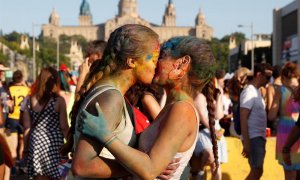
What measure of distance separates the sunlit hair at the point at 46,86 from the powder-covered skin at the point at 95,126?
4.01 m

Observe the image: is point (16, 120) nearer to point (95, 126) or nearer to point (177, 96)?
point (177, 96)

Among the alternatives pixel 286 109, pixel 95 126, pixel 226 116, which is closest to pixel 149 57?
pixel 95 126

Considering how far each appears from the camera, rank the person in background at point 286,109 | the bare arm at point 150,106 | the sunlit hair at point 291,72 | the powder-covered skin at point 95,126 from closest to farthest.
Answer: the powder-covered skin at point 95,126 → the bare arm at point 150,106 → the person in background at point 286,109 → the sunlit hair at point 291,72

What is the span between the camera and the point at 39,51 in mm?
114688

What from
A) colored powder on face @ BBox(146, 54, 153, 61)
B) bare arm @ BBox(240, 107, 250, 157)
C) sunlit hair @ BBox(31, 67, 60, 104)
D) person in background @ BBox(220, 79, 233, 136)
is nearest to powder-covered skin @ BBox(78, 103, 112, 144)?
Answer: colored powder on face @ BBox(146, 54, 153, 61)

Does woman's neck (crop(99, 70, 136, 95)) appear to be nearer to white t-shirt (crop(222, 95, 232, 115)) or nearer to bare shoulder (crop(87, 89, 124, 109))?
bare shoulder (crop(87, 89, 124, 109))

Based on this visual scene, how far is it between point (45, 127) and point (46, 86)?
456 millimetres

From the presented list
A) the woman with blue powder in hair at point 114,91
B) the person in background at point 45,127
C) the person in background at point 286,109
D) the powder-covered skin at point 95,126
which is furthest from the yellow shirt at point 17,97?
the powder-covered skin at point 95,126

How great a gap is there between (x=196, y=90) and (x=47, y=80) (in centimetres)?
379

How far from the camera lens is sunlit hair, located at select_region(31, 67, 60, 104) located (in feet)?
22.9

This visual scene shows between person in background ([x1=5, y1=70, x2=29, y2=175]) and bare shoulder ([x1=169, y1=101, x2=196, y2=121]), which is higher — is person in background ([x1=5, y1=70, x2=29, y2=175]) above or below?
below

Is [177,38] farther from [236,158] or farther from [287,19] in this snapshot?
[287,19]

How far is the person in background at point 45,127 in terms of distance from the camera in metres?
6.61

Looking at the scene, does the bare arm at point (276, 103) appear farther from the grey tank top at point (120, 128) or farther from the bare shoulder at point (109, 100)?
the bare shoulder at point (109, 100)
